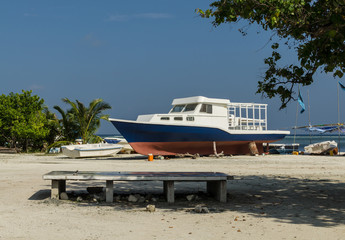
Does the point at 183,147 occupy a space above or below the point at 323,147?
above

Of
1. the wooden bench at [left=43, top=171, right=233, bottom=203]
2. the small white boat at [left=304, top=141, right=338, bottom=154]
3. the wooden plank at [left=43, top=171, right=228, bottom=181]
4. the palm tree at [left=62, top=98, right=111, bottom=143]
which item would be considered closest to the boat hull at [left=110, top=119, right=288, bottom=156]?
the palm tree at [left=62, top=98, right=111, bottom=143]

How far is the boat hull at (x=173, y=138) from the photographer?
25656mm

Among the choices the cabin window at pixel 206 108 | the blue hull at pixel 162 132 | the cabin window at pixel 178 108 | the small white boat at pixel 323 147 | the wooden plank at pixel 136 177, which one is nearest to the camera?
the wooden plank at pixel 136 177

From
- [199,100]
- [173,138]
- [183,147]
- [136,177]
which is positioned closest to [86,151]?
[173,138]

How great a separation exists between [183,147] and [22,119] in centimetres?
1397

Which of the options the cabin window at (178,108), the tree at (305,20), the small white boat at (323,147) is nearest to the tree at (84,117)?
the cabin window at (178,108)

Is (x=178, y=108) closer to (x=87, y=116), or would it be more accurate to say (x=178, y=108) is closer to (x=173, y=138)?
(x=173, y=138)

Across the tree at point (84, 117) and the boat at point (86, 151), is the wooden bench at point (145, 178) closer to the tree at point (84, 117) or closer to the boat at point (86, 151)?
the boat at point (86, 151)

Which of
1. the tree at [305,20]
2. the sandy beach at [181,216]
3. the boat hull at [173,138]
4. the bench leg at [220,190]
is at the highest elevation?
the tree at [305,20]

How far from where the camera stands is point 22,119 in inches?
1244

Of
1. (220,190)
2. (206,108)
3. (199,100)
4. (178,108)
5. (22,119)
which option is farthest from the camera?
(22,119)

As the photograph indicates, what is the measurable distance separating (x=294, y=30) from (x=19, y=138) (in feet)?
101

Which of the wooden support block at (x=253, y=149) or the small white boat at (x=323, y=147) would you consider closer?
the wooden support block at (x=253, y=149)

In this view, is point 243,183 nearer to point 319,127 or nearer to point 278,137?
point 278,137
